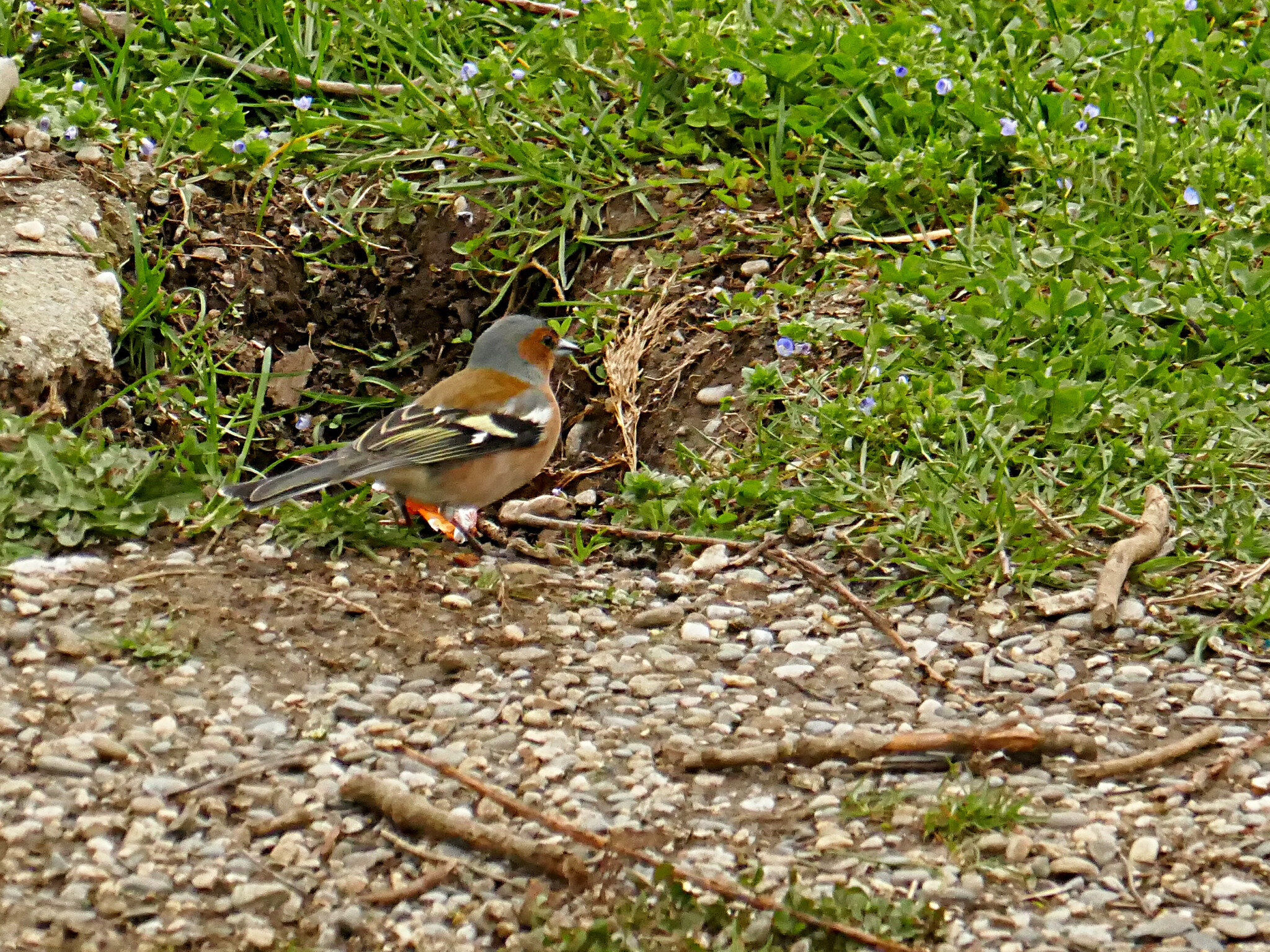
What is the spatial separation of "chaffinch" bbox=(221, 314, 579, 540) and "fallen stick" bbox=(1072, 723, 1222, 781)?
2.21 meters

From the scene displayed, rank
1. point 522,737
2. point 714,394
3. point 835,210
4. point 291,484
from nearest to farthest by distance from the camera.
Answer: point 522,737, point 291,484, point 714,394, point 835,210

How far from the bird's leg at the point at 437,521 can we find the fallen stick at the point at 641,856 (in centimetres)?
160

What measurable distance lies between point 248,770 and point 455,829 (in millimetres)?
509

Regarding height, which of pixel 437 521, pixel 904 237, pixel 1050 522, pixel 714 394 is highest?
pixel 904 237

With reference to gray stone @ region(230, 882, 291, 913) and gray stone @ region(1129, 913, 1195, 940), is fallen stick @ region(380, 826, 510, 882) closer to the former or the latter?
gray stone @ region(230, 882, 291, 913)

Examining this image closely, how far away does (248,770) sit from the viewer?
3324 mm

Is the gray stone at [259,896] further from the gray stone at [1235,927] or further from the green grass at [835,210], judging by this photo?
Result: the gray stone at [1235,927]

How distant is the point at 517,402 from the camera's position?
5188mm

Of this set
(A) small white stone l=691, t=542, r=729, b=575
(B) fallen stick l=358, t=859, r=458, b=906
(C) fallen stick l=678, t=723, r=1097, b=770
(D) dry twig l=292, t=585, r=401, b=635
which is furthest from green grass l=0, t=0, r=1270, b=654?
(B) fallen stick l=358, t=859, r=458, b=906

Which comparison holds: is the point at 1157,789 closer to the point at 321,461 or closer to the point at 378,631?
the point at 378,631

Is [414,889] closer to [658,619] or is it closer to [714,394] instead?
[658,619]

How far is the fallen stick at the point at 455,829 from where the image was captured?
120 inches

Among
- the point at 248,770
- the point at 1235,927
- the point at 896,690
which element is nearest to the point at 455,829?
the point at 248,770

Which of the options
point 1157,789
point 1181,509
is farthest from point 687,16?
point 1157,789
